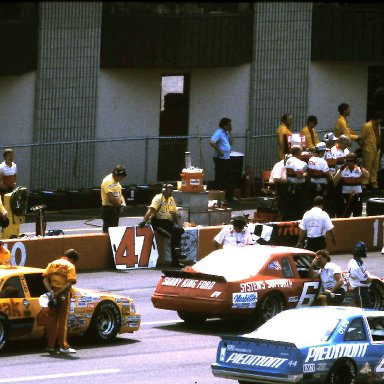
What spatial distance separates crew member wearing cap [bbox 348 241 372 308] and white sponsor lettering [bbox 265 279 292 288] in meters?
0.91

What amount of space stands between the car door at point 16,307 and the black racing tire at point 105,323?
1.18 metres

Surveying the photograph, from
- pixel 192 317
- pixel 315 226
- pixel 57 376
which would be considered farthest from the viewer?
pixel 315 226

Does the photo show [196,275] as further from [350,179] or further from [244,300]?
[350,179]

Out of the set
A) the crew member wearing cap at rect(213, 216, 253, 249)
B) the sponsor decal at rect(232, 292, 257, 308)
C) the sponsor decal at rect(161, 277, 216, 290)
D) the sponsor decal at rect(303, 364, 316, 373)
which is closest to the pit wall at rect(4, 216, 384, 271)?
the crew member wearing cap at rect(213, 216, 253, 249)

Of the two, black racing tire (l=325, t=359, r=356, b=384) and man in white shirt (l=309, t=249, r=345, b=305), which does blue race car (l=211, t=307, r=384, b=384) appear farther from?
man in white shirt (l=309, t=249, r=345, b=305)

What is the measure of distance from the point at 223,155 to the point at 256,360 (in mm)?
16149

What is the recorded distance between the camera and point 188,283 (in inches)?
714

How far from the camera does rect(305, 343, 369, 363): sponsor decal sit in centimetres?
1317

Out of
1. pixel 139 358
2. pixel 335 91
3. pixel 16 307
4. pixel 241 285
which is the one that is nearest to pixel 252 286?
pixel 241 285

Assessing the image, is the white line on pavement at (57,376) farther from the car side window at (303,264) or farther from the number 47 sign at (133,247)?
the number 47 sign at (133,247)

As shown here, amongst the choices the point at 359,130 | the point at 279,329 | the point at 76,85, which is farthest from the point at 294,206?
the point at 279,329

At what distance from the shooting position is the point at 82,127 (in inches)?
1177

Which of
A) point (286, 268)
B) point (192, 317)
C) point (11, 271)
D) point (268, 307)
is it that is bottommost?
point (192, 317)

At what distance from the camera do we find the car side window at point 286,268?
18953mm
